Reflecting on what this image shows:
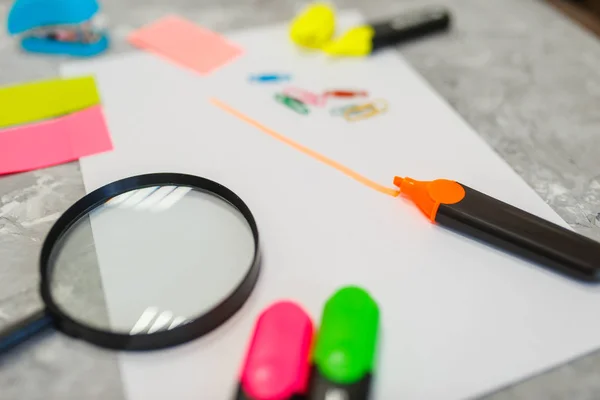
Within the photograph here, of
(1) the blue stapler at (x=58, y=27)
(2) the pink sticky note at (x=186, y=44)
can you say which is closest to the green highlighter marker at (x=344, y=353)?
(2) the pink sticky note at (x=186, y=44)

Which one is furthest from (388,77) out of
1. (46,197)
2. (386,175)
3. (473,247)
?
(46,197)

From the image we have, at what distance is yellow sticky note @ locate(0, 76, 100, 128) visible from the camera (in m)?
0.78

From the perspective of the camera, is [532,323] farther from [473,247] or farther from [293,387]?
[293,387]

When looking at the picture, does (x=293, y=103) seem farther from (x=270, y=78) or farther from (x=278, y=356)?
(x=278, y=356)

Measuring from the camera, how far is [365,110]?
795 millimetres

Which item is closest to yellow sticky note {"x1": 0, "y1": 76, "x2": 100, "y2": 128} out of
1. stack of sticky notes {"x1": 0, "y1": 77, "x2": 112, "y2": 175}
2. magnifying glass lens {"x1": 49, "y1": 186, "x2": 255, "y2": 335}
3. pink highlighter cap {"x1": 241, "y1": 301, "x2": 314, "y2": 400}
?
stack of sticky notes {"x1": 0, "y1": 77, "x2": 112, "y2": 175}

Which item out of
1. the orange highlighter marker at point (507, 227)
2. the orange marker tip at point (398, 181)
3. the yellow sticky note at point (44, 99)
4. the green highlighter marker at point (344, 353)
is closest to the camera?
the green highlighter marker at point (344, 353)

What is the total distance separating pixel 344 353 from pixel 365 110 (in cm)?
42

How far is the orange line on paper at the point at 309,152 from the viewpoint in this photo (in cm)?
68

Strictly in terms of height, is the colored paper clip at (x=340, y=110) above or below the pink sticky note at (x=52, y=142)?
above

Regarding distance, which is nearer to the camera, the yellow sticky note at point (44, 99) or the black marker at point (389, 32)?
the yellow sticky note at point (44, 99)

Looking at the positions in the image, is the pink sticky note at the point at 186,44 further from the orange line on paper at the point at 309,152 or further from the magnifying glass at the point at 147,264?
the magnifying glass at the point at 147,264

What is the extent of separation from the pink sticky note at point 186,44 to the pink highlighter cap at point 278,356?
49 cm

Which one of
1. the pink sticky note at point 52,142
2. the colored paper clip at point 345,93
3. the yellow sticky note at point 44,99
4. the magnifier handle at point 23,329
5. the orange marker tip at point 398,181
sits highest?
the colored paper clip at point 345,93
